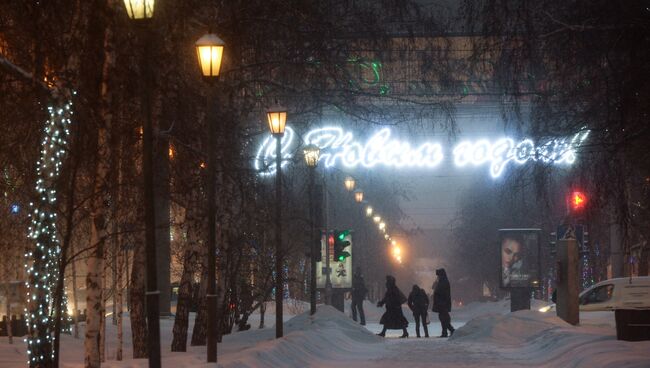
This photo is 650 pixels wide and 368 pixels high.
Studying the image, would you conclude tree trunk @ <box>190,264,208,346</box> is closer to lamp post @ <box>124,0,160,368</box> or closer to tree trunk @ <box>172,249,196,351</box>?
tree trunk @ <box>172,249,196,351</box>

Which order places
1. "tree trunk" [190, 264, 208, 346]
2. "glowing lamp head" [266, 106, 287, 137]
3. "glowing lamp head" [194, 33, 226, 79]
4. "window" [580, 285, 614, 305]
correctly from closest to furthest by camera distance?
"glowing lamp head" [194, 33, 226, 79] → "glowing lamp head" [266, 106, 287, 137] → "tree trunk" [190, 264, 208, 346] → "window" [580, 285, 614, 305]

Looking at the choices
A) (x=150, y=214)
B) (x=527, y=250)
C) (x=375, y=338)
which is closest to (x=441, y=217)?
(x=527, y=250)

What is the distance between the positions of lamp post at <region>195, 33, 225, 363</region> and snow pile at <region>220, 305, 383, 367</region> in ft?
1.55

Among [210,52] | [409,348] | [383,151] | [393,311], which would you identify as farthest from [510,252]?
[210,52]

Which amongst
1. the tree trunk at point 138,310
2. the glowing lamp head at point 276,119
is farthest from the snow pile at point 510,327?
the tree trunk at point 138,310

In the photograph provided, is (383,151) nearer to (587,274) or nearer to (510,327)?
(510,327)

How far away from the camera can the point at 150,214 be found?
44.4 ft

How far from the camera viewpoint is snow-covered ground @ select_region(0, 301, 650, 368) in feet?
57.9

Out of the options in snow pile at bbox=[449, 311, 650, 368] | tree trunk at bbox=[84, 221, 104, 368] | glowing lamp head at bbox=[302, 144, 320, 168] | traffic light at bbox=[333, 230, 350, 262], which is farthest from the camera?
traffic light at bbox=[333, 230, 350, 262]

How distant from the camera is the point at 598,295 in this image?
37875 mm

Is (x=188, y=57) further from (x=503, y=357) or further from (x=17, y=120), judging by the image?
(x=503, y=357)

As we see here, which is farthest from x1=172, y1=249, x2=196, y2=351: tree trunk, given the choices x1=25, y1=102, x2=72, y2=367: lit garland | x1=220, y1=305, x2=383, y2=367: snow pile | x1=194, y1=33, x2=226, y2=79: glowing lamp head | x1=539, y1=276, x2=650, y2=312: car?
x1=539, y1=276, x2=650, y2=312: car

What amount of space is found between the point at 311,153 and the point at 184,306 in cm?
819

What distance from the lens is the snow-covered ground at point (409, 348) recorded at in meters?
17.7
